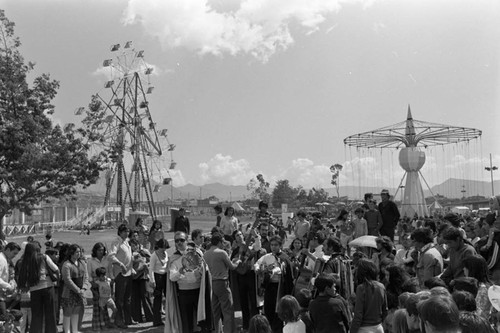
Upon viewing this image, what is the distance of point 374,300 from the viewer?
17.3ft

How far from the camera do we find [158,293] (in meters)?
9.77

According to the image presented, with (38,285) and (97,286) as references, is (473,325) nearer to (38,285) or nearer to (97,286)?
(38,285)

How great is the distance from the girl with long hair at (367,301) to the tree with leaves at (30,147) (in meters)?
14.9

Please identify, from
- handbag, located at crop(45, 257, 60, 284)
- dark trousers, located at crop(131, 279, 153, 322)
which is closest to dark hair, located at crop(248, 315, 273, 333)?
handbag, located at crop(45, 257, 60, 284)

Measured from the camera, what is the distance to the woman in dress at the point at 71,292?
870 cm

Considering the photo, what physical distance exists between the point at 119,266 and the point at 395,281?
224 inches

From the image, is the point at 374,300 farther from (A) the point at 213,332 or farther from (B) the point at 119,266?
(B) the point at 119,266

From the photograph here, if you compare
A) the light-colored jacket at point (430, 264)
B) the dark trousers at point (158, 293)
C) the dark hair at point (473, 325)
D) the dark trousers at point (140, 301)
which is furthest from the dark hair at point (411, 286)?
the dark trousers at point (140, 301)

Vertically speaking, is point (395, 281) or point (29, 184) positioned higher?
point (29, 184)

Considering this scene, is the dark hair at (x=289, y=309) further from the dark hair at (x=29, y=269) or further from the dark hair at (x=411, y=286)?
the dark hair at (x=29, y=269)

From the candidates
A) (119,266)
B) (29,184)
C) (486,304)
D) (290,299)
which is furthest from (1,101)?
(486,304)

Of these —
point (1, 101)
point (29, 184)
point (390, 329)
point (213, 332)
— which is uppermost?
point (1, 101)

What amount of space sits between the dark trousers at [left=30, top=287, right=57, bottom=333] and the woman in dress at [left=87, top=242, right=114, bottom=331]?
128cm

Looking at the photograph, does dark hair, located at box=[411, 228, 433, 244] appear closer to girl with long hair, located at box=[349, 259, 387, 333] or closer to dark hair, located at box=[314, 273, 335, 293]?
girl with long hair, located at box=[349, 259, 387, 333]
